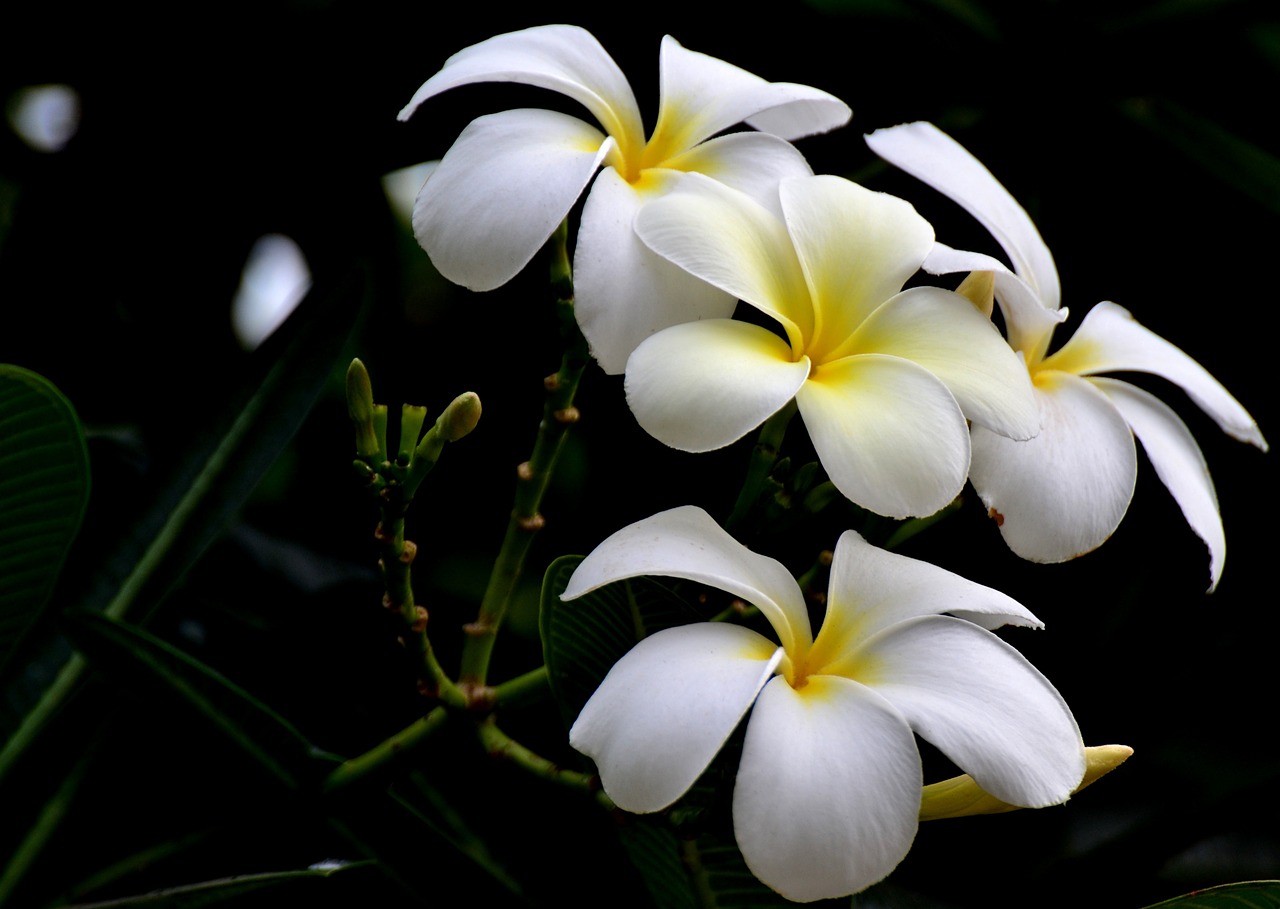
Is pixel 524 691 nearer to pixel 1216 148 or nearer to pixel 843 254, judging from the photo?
pixel 843 254

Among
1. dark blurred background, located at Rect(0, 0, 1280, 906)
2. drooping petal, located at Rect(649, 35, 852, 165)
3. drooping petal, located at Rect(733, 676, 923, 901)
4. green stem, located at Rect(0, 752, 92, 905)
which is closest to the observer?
drooping petal, located at Rect(733, 676, 923, 901)

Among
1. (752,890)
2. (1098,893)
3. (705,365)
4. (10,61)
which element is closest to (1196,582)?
(1098,893)

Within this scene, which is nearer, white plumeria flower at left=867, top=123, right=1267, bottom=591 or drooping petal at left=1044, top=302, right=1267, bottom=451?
white plumeria flower at left=867, top=123, right=1267, bottom=591

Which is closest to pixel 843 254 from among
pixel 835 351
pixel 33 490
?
pixel 835 351

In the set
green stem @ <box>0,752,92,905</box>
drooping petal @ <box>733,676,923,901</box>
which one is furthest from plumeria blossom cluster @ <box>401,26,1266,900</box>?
green stem @ <box>0,752,92,905</box>

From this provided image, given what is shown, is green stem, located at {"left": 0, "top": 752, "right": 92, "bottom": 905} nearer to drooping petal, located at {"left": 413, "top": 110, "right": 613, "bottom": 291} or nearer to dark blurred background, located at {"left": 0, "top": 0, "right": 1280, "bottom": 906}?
dark blurred background, located at {"left": 0, "top": 0, "right": 1280, "bottom": 906}

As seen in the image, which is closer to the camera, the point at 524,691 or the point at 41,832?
the point at 524,691

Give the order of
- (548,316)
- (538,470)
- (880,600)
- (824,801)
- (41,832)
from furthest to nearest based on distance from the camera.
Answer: (548,316)
(41,832)
(538,470)
(880,600)
(824,801)
